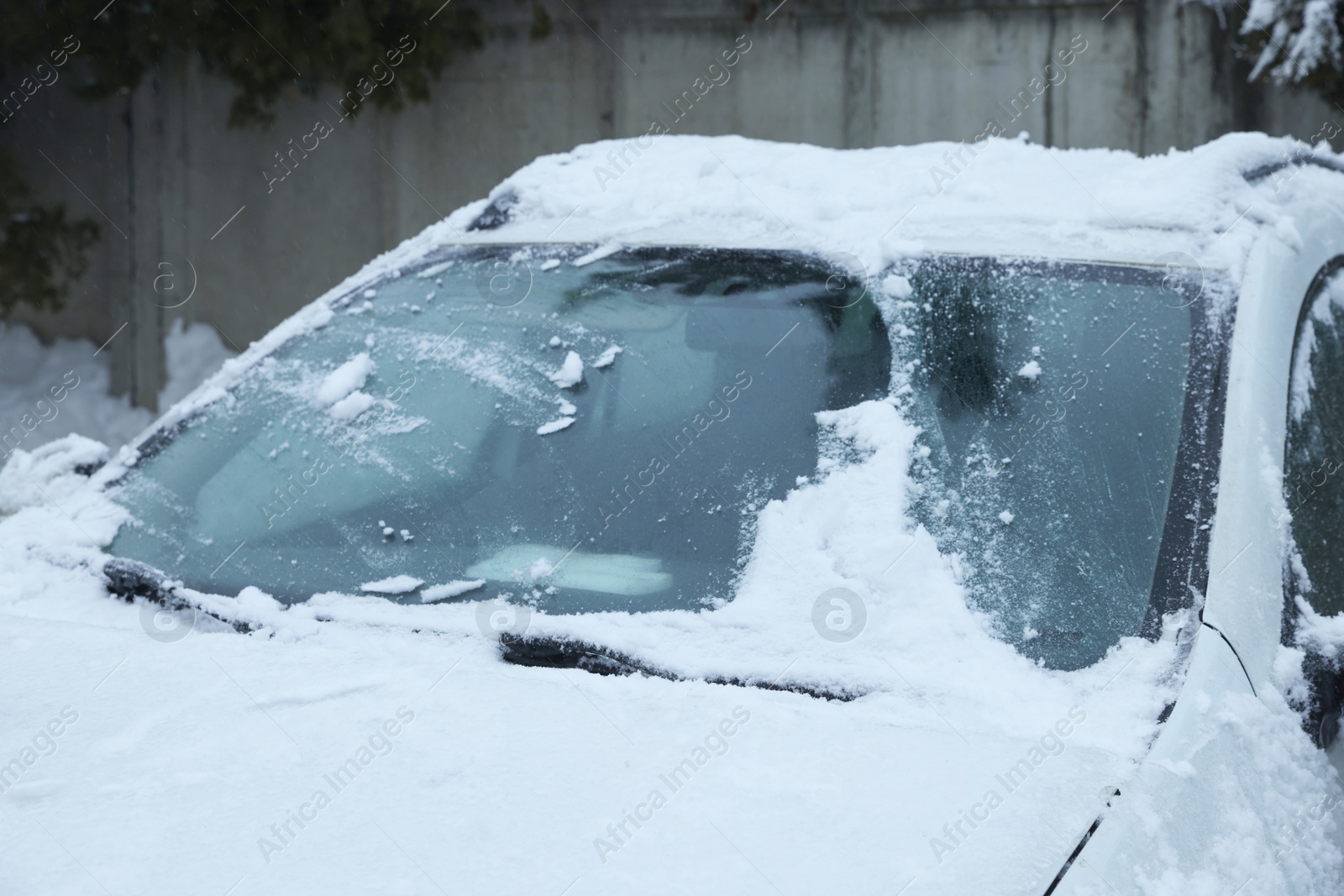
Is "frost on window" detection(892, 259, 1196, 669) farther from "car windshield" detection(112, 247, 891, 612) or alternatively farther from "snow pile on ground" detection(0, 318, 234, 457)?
"snow pile on ground" detection(0, 318, 234, 457)

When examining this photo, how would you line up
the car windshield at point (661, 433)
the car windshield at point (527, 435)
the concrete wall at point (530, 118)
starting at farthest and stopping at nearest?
the concrete wall at point (530, 118)
the car windshield at point (527, 435)
the car windshield at point (661, 433)

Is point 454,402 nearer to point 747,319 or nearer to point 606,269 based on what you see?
point 606,269

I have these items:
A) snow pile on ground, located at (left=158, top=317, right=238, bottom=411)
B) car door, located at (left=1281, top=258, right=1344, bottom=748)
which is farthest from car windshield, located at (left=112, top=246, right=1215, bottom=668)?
snow pile on ground, located at (left=158, top=317, right=238, bottom=411)

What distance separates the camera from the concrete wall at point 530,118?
6734 millimetres

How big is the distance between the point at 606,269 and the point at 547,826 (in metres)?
1.19

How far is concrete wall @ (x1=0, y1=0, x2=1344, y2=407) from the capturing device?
6734 mm

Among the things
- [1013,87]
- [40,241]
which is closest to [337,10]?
[40,241]

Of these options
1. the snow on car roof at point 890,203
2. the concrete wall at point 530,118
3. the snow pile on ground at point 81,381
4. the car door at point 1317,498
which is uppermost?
the snow on car roof at point 890,203

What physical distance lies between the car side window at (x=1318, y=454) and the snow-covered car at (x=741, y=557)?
1 cm

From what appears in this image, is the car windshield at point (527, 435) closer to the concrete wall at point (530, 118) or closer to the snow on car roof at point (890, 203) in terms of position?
the snow on car roof at point (890, 203)

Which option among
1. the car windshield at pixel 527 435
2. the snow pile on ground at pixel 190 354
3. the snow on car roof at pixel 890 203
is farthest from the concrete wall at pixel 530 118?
the car windshield at pixel 527 435

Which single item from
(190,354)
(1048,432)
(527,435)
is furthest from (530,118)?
(1048,432)

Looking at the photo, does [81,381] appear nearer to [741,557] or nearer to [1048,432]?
[741,557]

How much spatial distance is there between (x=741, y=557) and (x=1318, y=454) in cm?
97
